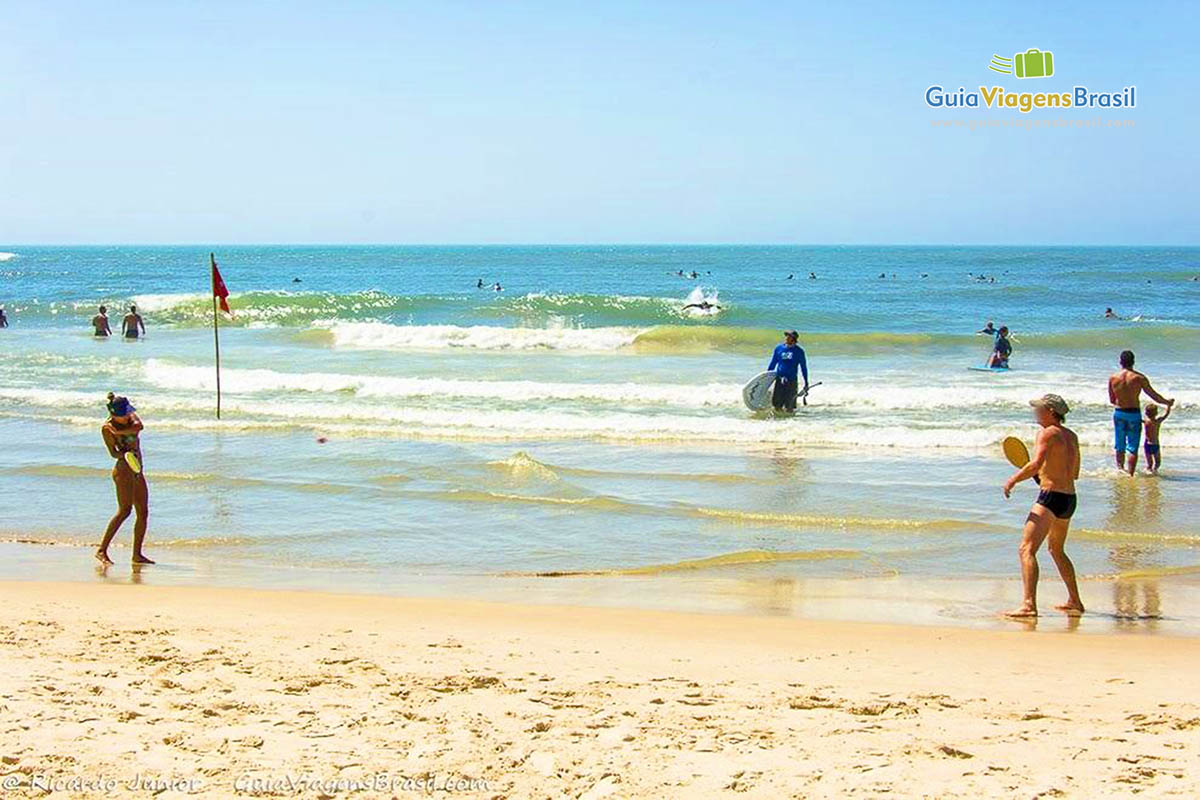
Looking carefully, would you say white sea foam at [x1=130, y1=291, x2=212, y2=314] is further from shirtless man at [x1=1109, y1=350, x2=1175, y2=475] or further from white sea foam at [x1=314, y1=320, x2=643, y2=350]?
shirtless man at [x1=1109, y1=350, x2=1175, y2=475]

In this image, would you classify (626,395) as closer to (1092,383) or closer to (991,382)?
(991,382)

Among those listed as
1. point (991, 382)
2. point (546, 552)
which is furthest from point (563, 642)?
point (991, 382)

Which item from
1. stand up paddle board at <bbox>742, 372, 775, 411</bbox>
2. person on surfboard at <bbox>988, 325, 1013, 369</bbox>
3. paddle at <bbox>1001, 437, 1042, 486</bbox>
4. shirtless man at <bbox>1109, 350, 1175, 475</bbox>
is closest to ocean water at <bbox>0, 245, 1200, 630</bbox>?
stand up paddle board at <bbox>742, 372, 775, 411</bbox>

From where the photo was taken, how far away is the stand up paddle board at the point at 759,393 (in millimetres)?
17922

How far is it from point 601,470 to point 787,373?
197 inches

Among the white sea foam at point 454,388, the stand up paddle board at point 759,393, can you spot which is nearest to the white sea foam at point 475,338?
the white sea foam at point 454,388

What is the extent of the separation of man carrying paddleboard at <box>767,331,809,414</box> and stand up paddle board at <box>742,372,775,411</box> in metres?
0.12

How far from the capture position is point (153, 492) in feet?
40.4

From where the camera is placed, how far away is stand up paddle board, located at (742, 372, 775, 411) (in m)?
17.9

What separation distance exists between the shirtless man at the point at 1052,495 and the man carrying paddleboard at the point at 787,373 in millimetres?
9608

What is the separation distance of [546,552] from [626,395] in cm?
1033

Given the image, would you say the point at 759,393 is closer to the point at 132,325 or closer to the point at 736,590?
the point at 736,590

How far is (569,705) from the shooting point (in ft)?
17.5

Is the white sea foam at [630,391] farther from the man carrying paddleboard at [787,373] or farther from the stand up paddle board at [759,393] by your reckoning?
the man carrying paddleboard at [787,373]
